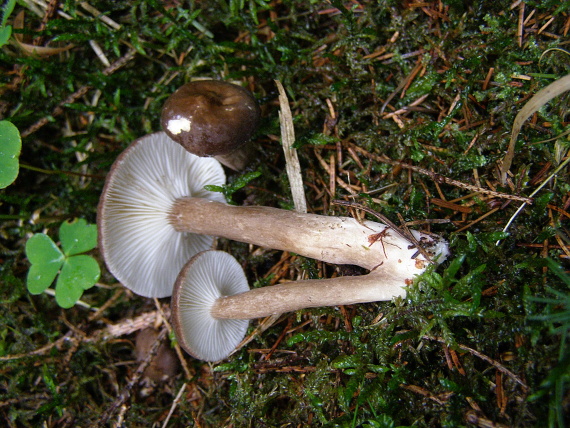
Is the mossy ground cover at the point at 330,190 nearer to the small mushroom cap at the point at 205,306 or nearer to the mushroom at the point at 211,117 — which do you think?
the small mushroom cap at the point at 205,306

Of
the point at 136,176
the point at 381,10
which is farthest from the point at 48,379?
the point at 381,10

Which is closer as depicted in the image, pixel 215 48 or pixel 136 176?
pixel 136 176

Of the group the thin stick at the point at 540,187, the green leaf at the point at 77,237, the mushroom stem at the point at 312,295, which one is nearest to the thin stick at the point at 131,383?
the mushroom stem at the point at 312,295

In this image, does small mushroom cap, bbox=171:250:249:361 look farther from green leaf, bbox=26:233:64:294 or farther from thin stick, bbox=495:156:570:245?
thin stick, bbox=495:156:570:245

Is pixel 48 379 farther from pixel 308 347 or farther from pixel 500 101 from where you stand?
pixel 500 101

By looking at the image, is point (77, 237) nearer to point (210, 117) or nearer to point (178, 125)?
point (178, 125)

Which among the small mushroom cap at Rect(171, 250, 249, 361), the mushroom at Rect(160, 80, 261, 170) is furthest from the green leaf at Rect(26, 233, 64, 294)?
the mushroom at Rect(160, 80, 261, 170)
